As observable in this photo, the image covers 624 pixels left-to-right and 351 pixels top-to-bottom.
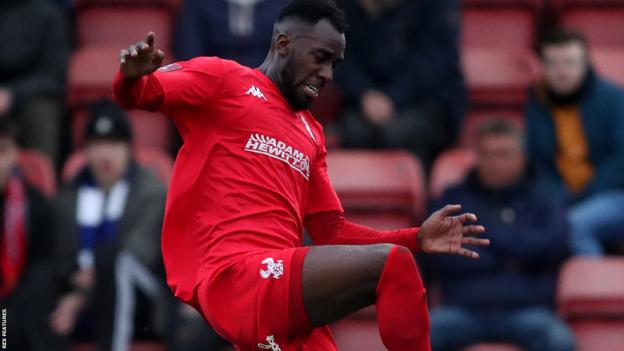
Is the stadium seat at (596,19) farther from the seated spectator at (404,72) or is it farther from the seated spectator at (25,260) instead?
the seated spectator at (25,260)

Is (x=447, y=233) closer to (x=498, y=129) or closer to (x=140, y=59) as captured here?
(x=140, y=59)

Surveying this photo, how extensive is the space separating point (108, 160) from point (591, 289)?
2470 mm

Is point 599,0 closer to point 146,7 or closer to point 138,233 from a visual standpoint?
point 146,7

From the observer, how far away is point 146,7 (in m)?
7.96

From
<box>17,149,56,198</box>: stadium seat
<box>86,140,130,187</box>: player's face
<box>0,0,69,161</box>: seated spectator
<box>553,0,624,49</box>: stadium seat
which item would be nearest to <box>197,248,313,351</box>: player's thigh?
<box>86,140,130,187</box>: player's face

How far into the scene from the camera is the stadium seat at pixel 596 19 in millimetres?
8281

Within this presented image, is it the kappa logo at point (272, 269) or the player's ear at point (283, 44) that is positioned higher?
the player's ear at point (283, 44)

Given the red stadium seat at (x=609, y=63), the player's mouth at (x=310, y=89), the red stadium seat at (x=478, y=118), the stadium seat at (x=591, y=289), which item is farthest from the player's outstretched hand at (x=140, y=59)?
the red stadium seat at (x=609, y=63)

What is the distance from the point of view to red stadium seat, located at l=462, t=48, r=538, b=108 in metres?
7.65

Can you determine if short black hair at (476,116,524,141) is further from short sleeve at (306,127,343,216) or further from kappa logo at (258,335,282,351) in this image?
kappa logo at (258,335,282,351)

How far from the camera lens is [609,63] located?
810 cm

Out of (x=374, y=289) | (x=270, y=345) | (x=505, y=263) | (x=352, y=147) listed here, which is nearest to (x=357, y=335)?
(x=505, y=263)

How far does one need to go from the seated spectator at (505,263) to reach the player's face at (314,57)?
7.46 ft

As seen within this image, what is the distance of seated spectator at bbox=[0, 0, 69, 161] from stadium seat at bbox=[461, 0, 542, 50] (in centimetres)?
247
